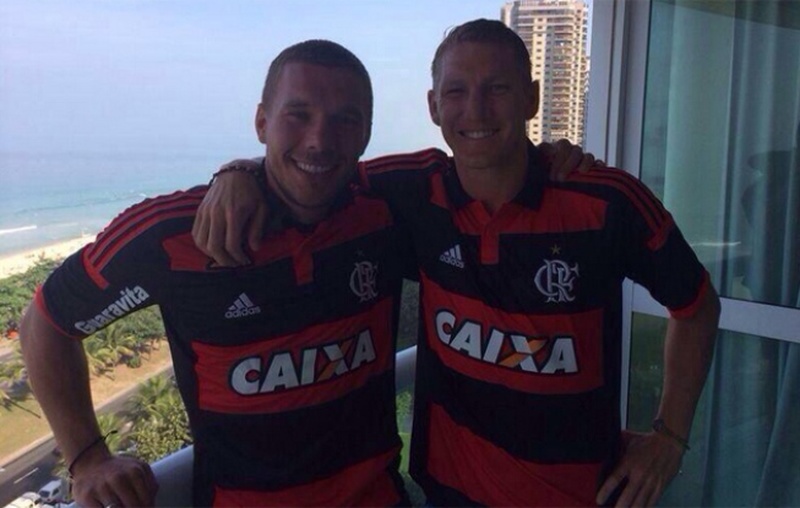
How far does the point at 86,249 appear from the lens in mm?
1341

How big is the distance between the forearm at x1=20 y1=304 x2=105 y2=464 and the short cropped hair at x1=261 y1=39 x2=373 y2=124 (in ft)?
1.92

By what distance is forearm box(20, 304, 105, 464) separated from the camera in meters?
1.34

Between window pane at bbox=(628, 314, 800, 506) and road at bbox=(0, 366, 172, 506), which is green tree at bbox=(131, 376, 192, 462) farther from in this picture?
window pane at bbox=(628, 314, 800, 506)

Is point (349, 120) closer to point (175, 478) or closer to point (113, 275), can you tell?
point (113, 275)

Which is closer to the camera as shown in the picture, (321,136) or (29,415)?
(321,136)

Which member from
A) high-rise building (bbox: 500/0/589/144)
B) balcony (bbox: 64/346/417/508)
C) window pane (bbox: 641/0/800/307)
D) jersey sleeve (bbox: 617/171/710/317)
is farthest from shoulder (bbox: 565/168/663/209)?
window pane (bbox: 641/0/800/307)

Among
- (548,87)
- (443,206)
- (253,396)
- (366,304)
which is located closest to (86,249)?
(253,396)

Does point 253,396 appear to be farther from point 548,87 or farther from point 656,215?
point 548,87

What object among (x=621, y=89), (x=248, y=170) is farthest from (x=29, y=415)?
(x=621, y=89)

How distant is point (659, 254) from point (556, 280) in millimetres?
200

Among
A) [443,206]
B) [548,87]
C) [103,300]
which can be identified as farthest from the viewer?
[548,87]

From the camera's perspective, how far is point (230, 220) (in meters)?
1.30

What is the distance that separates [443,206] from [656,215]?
1.38ft

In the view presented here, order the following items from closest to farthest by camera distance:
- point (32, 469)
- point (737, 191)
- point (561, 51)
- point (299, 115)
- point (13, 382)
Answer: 1. point (299, 115)
2. point (13, 382)
3. point (32, 469)
4. point (737, 191)
5. point (561, 51)
